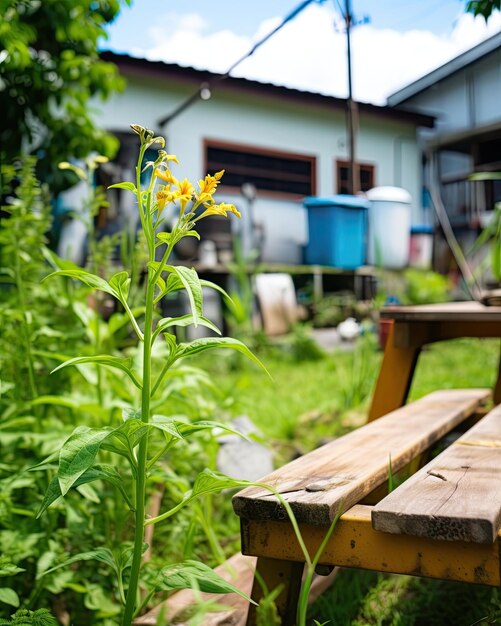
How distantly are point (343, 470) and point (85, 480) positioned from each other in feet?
1.46

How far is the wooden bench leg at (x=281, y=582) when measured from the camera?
43.0 inches

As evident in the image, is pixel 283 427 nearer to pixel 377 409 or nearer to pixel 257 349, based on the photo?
pixel 377 409

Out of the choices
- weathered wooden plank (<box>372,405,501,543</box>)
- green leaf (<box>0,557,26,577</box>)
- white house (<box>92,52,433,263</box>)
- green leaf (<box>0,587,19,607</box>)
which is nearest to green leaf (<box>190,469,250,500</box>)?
weathered wooden plank (<box>372,405,501,543</box>)

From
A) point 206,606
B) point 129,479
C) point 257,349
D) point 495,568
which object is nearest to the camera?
point 206,606

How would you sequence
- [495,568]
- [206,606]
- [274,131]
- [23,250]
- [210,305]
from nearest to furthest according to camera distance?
[206,606] → [495,568] → [23,250] → [210,305] → [274,131]

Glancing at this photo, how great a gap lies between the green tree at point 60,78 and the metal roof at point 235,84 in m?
3.03

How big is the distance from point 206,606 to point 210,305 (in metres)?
6.30

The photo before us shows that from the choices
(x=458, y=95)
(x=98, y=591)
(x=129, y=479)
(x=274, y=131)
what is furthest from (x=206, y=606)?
(x=458, y=95)

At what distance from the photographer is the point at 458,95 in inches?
405

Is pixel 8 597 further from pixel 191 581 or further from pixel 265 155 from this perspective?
pixel 265 155

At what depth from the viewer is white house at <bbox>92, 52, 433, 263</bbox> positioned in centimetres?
746

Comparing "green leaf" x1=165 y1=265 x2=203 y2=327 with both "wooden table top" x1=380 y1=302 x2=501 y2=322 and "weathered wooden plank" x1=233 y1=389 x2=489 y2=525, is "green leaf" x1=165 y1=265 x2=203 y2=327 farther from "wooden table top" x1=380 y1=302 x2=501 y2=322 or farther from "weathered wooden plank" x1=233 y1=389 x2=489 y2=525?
"wooden table top" x1=380 y1=302 x2=501 y2=322

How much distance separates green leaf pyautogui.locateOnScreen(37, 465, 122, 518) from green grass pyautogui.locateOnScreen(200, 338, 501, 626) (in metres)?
0.49

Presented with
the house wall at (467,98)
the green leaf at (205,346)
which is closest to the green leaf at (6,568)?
the green leaf at (205,346)
